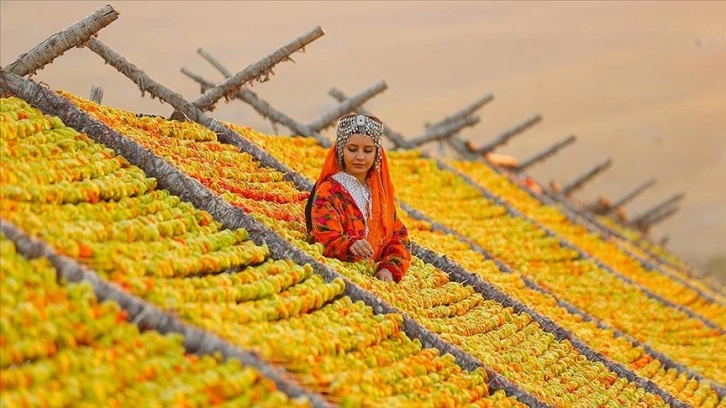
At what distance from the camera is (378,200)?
7836 millimetres

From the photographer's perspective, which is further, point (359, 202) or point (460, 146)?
point (460, 146)

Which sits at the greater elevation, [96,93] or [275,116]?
[275,116]

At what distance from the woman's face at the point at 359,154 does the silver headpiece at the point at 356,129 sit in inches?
1.2

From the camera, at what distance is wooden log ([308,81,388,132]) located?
13488mm

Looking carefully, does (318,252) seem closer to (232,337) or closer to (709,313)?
(232,337)

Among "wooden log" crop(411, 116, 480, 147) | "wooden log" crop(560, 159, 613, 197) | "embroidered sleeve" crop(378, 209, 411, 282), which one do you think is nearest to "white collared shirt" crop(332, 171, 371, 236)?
"embroidered sleeve" crop(378, 209, 411, 282)

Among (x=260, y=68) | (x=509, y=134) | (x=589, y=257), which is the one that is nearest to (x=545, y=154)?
(x=509, y=134)

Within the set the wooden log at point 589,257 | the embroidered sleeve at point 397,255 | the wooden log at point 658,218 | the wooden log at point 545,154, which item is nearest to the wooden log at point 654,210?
the wooden log at point 658,218

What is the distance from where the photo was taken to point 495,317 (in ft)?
27.8

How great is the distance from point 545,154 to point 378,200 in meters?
14.5

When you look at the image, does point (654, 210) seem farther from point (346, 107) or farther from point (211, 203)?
point (211, 203)

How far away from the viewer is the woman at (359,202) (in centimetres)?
751

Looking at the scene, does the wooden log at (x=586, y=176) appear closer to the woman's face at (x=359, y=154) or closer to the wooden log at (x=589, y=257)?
the wooden log at (x=589, y=257)

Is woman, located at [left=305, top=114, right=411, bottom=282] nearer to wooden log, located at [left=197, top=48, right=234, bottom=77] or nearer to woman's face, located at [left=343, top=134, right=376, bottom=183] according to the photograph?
woman's face, located at [left=343, top=134, right=376, bottom=183]
